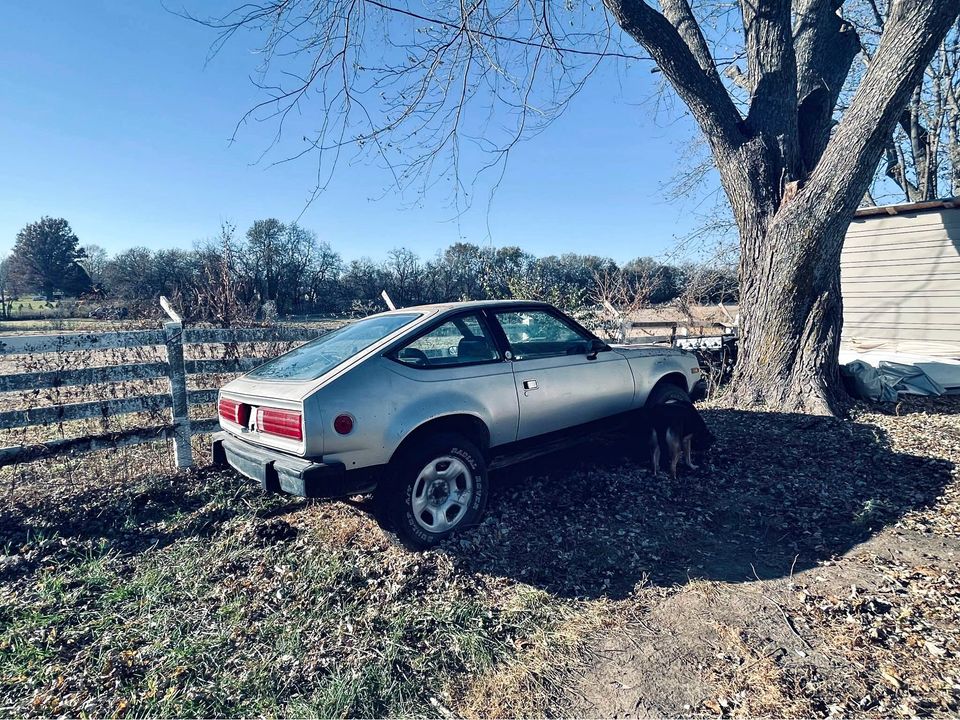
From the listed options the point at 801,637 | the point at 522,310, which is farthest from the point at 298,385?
the point at 801,637

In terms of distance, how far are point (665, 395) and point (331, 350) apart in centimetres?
315

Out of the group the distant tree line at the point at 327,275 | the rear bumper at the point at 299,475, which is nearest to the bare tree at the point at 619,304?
the distant tree line at the point at 327,275

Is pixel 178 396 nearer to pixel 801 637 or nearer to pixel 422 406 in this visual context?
pixel 422 406

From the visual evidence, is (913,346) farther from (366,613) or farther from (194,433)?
(194,433)

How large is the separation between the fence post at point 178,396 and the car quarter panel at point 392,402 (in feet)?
8.19

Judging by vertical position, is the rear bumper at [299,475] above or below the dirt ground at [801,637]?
above

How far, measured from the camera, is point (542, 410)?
397 cm

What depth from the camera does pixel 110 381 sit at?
444cm

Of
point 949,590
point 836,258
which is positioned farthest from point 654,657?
point 836,258

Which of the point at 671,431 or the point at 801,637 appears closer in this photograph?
the point at 801,637

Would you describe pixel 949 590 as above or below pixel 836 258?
below

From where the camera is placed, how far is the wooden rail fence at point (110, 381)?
13.0 feet

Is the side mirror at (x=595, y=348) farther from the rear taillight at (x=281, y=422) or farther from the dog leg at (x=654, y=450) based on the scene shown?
the rear taillight at (x=281, y=422)

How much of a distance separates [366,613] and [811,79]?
8968mm
